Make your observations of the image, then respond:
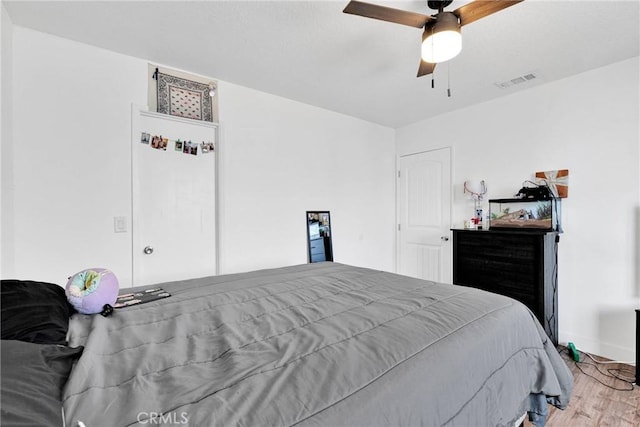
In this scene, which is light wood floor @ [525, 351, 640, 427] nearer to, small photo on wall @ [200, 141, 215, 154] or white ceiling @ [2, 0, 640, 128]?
white ceiling @ [2, 0, 640, 128]

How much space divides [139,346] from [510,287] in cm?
300

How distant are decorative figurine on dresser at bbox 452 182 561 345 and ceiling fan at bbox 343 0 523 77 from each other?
6.13 feet

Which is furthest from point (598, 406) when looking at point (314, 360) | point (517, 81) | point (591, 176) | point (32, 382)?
point (32, 382)

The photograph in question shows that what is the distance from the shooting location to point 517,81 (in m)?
2.79

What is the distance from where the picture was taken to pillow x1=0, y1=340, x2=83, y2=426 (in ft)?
1.71

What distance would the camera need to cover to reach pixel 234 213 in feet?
9.36

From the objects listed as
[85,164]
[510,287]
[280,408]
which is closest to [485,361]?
[280,408]

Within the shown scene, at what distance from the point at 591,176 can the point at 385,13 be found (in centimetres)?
245

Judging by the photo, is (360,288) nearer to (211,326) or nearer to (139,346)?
(211,326)

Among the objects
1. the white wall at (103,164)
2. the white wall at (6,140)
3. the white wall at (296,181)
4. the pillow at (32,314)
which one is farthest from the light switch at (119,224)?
the pillow at (32,314)

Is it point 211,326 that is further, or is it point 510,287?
Answer: point 510,287

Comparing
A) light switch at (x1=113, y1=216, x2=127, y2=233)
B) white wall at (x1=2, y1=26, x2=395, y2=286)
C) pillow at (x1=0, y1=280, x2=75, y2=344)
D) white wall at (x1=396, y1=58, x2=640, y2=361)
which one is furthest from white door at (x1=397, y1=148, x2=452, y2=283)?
pillow at (x1=0, y1=280, x2=75, y2=344)

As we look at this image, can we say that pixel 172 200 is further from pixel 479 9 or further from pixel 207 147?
pixel 479 9

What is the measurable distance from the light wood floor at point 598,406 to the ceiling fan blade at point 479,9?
2.29 meters
